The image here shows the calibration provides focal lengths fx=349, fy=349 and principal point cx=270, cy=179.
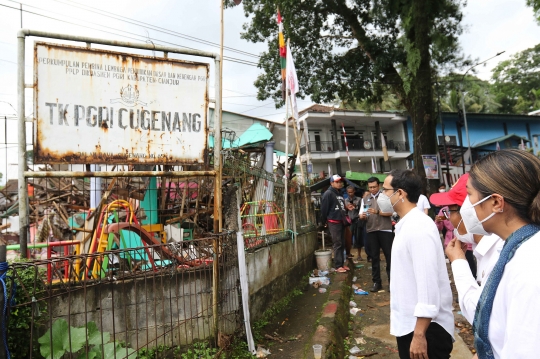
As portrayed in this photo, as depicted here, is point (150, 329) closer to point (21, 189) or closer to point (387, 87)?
point (21, 189)

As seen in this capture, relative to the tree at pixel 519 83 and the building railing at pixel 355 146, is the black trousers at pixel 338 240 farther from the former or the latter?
the tree at pixel 519 83

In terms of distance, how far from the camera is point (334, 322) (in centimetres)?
437

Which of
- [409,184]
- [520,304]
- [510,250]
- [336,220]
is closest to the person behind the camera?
[520,304]

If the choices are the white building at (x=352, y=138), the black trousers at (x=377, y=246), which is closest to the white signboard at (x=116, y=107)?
the black trousers at (x=377, y=246)

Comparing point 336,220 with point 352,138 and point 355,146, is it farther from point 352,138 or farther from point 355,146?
point 352,138

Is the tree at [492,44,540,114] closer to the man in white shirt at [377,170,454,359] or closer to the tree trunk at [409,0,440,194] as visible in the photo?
the tree trunk at [409,0,440,194]

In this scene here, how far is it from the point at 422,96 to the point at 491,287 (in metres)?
11.0

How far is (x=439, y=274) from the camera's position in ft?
7.29

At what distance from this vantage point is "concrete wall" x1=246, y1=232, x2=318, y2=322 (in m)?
4.41

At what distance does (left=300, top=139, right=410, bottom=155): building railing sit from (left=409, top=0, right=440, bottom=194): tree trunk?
15189 millimetres

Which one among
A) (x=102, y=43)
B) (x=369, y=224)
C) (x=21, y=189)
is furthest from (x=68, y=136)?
(x=369, y=224)

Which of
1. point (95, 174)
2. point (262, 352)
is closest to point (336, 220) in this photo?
point (262, 352)

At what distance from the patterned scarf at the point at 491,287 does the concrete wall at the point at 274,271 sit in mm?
3136

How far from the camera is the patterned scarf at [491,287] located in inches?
45.8
